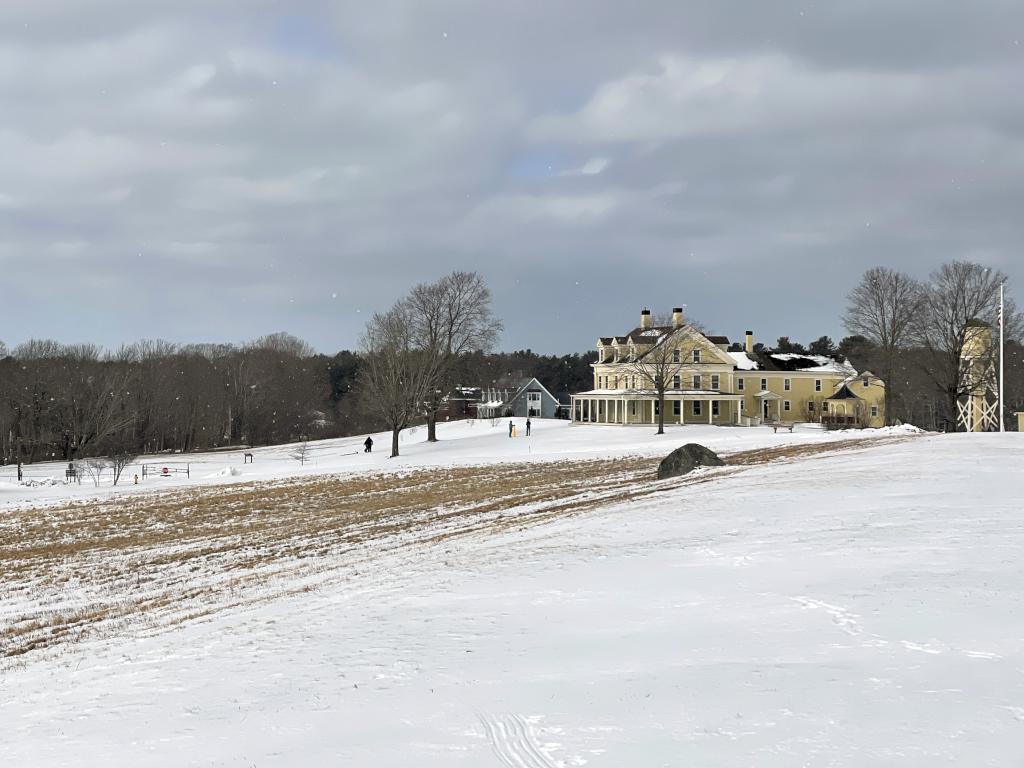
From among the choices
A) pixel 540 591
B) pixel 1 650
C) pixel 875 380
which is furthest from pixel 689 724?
pixel 875 380

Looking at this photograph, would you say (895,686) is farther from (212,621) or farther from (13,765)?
(212,621)

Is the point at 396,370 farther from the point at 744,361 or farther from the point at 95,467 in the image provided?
the point at 744,361

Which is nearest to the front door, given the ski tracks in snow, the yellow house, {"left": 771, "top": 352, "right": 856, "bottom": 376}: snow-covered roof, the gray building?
the gray building

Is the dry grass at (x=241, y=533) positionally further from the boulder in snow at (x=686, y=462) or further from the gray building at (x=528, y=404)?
the gray building at (x=528, y=404)

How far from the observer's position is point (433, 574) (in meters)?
13.9

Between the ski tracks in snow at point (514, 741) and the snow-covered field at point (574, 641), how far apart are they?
0.02 meters

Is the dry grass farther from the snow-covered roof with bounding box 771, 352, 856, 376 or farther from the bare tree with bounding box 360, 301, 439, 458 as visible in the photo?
the snow-covered roof with bounding box 771, 352, 856, 376

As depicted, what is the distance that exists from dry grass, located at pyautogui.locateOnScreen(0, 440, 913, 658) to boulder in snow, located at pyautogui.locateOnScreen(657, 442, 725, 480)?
2.72ft

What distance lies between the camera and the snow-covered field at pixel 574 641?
6.61 meters

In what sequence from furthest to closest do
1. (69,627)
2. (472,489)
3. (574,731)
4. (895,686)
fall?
(472,489) < (69,627) < (895,686) < (574,731)

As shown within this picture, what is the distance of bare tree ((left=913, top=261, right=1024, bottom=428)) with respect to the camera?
50406mm

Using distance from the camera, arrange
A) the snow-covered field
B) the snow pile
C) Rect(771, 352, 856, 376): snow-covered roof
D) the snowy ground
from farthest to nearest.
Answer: Rect(771, 352, 856, 376): snow-covered roof → the snow pile → the snowy ground → the snow-covered field

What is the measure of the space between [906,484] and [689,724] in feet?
50.7

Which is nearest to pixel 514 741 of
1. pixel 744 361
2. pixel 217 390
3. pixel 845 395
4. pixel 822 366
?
pixel 845 395
